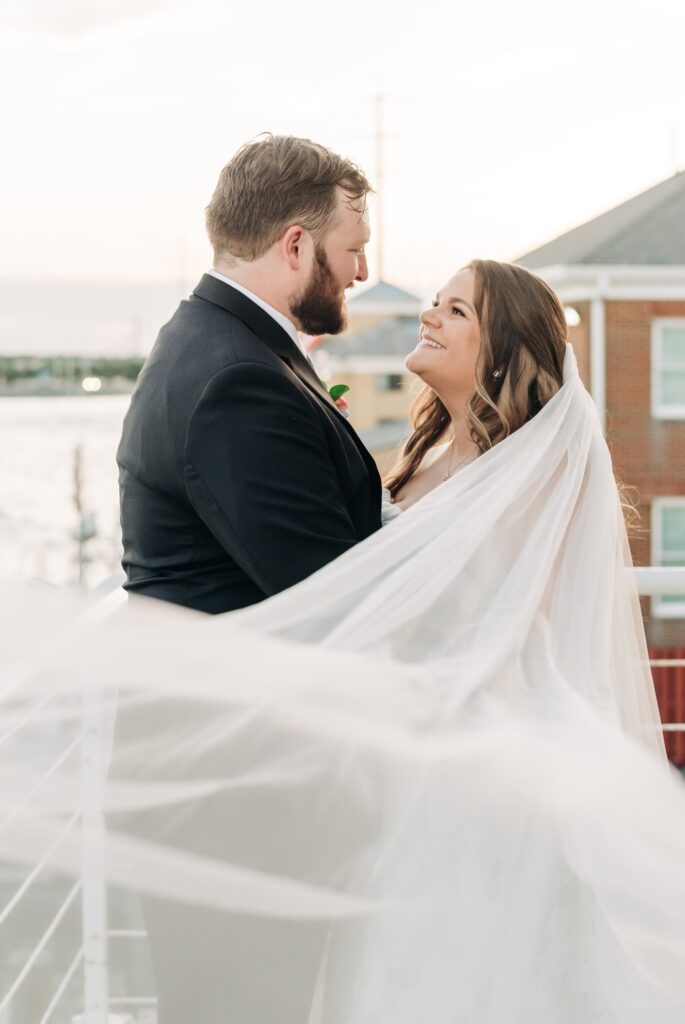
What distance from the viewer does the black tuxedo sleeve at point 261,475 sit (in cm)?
196

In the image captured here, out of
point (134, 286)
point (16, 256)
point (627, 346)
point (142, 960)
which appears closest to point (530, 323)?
point (142, 960)

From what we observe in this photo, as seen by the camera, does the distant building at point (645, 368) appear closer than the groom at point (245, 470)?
No

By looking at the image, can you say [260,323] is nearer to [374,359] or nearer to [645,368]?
[645,368]

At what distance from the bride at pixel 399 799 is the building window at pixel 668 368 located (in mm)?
16864

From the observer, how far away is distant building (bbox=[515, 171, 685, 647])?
18.5 meters

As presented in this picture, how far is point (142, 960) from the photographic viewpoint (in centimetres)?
249

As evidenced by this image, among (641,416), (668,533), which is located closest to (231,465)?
(641,416)

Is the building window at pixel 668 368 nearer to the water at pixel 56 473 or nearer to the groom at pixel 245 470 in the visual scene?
the groom at pixel 245 470

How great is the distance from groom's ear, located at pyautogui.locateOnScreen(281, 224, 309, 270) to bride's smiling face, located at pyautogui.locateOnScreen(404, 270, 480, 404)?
656 millimetres

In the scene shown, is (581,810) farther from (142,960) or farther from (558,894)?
(142,960)

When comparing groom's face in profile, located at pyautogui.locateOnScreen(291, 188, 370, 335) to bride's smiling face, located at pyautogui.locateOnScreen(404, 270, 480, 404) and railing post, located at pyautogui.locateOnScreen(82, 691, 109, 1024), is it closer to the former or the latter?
bride's smiling face, located at pyautogui.locateOnScreen(404, 270, 480, 404)

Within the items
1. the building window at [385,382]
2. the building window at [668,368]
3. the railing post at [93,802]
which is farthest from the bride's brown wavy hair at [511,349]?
the building window at [385,382]

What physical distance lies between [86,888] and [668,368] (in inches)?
686

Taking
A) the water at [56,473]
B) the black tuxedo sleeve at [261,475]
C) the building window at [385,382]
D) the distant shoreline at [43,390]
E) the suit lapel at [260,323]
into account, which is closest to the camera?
the black tuxedo sleeve at [261,475]
